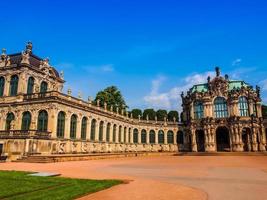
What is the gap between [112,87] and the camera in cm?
7538

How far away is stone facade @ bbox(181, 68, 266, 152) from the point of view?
6556 centimetres

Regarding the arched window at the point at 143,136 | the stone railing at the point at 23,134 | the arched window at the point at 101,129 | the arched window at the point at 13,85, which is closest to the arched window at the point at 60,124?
the stone railing at the point at 23,134

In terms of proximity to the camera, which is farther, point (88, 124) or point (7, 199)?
point (88, 124)

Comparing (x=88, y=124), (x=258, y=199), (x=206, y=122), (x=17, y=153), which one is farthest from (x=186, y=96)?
(x=258, y=199)

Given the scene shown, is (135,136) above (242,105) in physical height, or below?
below

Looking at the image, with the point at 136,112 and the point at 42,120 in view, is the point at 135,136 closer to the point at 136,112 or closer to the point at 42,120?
the point at 136,112

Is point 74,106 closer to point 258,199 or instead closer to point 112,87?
point 112,87

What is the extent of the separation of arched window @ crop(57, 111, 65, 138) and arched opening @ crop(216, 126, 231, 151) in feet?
150

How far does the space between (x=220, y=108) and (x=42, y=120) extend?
49.2m

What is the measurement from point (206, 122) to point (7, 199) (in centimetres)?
6486

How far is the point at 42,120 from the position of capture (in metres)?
41.4

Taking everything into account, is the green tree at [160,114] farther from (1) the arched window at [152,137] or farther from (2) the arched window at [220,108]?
(2) the arched window at [220,108]

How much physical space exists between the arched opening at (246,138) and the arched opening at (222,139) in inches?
171

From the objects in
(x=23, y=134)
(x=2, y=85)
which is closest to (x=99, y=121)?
(x=23, y=134)
